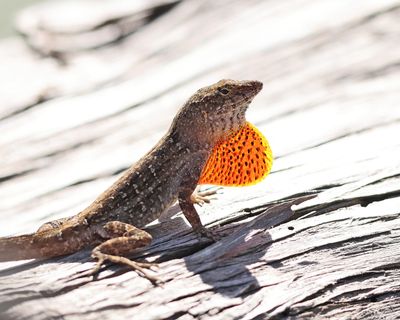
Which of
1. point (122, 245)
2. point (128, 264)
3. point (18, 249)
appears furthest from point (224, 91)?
point (18, 249)

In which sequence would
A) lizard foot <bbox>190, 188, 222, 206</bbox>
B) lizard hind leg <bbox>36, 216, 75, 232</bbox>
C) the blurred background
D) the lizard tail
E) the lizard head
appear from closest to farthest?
the lizard tail → lizard hind leg <bbox>36, 216, 75, 232</bbox> → the lizard head → lizard foot <bbox>190, 188, 222, 206</bbox> → the blurred background

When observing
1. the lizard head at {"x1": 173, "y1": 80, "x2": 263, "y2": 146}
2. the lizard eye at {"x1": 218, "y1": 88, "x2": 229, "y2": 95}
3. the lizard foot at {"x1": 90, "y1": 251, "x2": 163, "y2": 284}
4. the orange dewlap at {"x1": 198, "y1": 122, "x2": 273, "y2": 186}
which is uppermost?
the lizard eye at {"x1": 218, "y1": 88, "x2": 229, "y2": 95}

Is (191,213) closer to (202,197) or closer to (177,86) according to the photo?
(202,197)

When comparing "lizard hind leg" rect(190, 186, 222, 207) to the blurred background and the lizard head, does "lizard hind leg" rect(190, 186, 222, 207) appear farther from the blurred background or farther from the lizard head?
the lizard head

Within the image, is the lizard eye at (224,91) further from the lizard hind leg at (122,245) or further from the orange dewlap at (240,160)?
the lizard hind leg at (122,245)

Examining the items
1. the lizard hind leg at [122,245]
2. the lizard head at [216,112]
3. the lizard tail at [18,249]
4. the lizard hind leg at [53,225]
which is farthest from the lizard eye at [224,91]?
the lizard tail at [18,249]

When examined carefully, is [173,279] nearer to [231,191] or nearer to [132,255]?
[132,255]

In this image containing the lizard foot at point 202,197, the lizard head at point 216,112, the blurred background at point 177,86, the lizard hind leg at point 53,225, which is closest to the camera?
the lizard hind leg at point 53,225

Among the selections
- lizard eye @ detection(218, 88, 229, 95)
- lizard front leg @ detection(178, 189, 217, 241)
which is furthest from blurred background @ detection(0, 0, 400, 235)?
lizard eye @ detection(218, 88, 229, 95)
